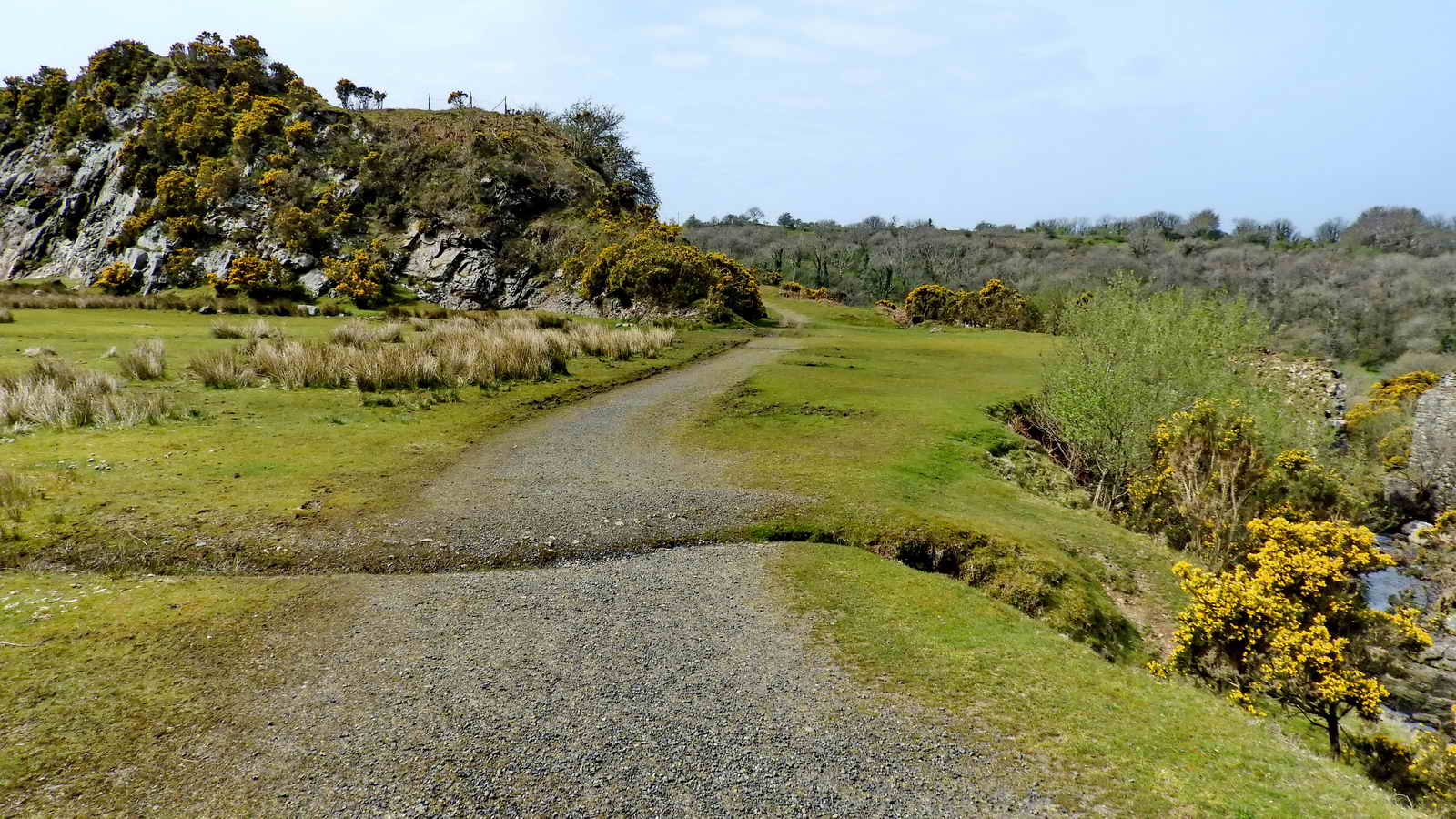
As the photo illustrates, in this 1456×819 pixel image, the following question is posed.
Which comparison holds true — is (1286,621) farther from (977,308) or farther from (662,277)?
(977,308)

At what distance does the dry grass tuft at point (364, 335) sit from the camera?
25.2m

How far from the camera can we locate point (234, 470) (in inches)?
484

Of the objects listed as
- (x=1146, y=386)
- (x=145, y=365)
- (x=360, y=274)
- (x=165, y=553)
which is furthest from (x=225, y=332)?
(x=1146, y=386)

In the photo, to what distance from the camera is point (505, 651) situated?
7.42 metres

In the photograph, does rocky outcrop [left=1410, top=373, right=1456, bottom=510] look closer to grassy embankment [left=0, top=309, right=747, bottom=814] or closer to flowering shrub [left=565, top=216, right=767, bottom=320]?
grassy embankment [left=0, top=309, right=747, bottom=814]

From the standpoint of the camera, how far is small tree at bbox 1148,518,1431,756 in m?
8.38

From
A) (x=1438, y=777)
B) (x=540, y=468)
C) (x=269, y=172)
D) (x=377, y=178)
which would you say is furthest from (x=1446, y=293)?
(x=269, y=172)

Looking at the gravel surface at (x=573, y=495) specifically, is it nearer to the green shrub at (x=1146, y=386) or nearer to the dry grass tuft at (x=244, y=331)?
the green shrub at (x=1146, y=386)

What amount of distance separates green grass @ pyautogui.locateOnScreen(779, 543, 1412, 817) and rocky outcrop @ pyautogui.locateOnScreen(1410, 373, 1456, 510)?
77.1 feet

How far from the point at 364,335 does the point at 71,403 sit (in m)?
12.0

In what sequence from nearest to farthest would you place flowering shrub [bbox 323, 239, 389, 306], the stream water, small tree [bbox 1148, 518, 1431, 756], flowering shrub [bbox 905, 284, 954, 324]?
1. small tree [bbox 1148, 518, 1431, 756]
2. the stream water
3. flowering shrub [bbox 323, 239, 389, 306]
4. flowering shrub [bbox 905, 284, 954, 324]

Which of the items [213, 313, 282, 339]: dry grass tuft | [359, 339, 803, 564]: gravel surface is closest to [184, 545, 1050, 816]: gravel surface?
[359, 339, 803, 564]: gravel surface

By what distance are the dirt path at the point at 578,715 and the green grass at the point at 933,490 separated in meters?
3.08

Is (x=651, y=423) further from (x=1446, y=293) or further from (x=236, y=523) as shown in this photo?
(x=1446, y=293)
